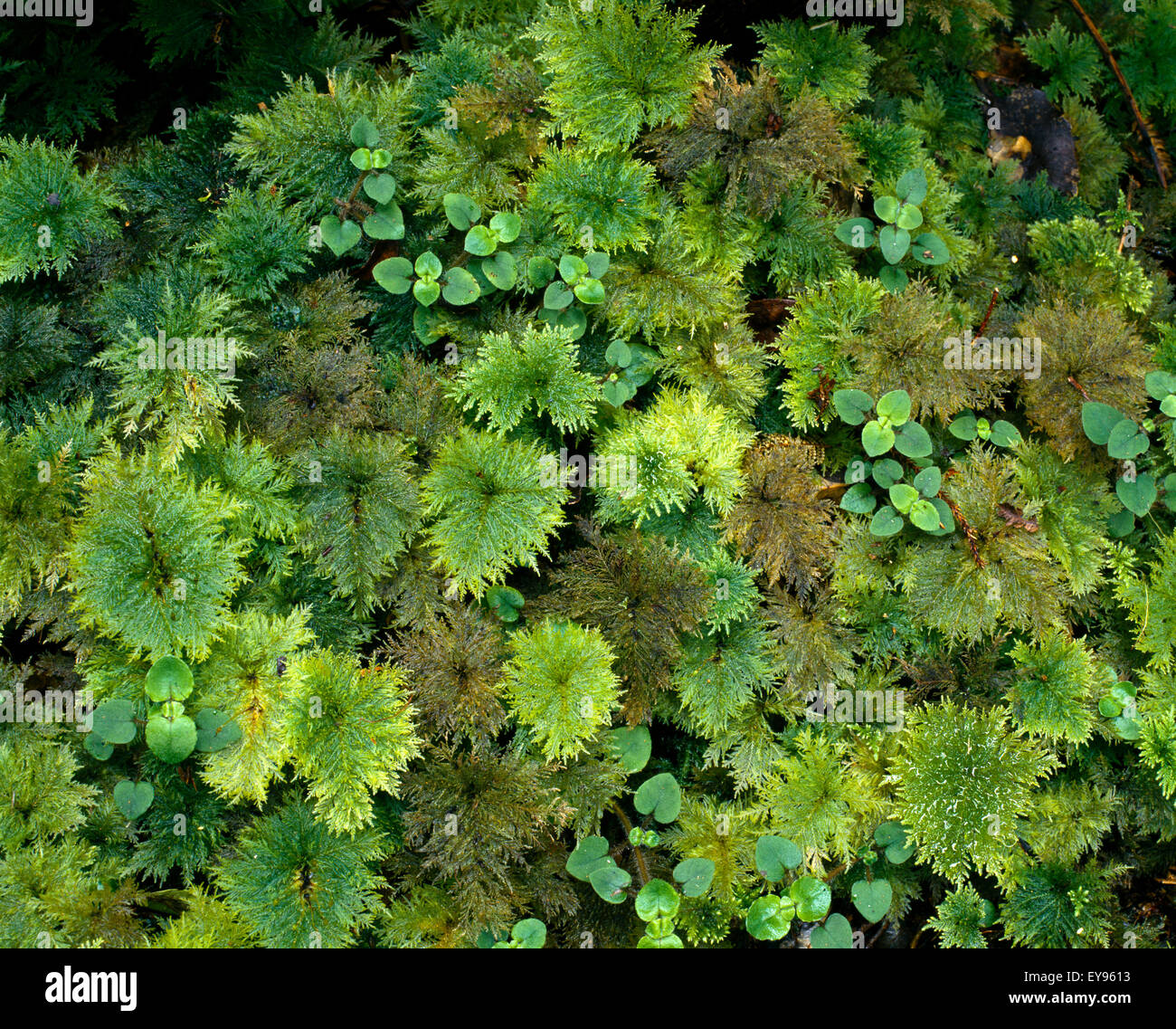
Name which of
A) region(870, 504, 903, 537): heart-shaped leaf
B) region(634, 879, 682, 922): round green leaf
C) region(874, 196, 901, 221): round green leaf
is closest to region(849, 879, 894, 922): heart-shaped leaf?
region(634, 879, 682, 922): round green leaf

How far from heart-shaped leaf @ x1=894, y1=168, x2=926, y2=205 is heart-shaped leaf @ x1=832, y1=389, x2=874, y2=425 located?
2.49ft

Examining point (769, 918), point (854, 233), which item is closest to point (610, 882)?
point (769, 918)

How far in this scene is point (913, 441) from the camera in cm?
283

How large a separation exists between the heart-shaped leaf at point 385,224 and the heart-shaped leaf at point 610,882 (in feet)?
7.19

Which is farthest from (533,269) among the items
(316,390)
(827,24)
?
(827,24)

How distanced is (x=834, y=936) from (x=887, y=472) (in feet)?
5.16

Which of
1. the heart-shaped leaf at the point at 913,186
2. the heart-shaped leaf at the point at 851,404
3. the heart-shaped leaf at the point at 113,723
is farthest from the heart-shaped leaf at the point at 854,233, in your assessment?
the heart-shaped leaf at the point at 113,723

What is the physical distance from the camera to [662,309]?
109 inches

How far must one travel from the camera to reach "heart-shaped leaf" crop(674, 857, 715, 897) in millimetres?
2641

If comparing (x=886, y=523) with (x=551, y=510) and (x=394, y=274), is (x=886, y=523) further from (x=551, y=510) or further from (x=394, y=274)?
(x=394, y=274)

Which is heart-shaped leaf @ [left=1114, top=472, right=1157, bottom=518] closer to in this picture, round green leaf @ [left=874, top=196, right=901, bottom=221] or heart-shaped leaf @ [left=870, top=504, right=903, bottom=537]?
heart-shaped leaf @ [left=870, top=504, right=903, bottom=537]

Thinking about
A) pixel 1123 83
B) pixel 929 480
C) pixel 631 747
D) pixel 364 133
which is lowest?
pixel 631 747

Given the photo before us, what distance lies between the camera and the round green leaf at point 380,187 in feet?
8.87
